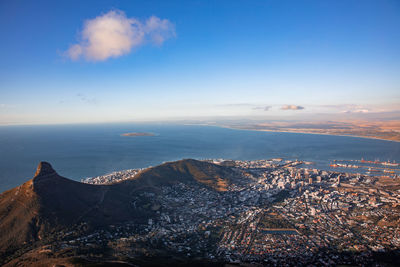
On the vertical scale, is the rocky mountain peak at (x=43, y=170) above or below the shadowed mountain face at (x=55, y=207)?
above

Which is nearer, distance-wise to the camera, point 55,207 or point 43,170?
point 55,207

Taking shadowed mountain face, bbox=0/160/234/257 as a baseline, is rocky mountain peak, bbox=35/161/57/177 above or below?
above

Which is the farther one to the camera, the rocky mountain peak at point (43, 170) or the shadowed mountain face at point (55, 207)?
the rocky mountain peak at point (43, 170)

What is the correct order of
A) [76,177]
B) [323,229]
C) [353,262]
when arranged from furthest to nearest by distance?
[76,177]
[323,229]
[353,262]

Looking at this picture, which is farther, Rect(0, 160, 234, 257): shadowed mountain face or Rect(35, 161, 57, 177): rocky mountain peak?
Rect(35, 161, 57, 177): rocky mountain peak

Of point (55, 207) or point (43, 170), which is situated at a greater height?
point (43, 170)

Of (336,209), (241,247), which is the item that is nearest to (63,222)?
(241,247)

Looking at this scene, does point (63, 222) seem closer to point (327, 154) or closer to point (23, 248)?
point (23, 248)

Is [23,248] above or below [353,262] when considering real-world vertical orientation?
above
